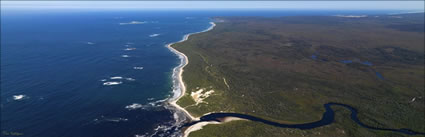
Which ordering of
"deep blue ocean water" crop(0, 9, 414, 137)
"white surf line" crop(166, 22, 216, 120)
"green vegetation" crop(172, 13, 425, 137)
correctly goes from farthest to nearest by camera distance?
1. "white surf line" crop(166, 22, 216, 120)
2. "green vegetation" crop(172, 13, 425, 137)
3. "deep blue ocean water" crop(0, 9, 414, 137)

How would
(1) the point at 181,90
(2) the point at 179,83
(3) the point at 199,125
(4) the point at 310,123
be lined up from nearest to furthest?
(3) the point at 199,125
(4) the point at 310,123
(1) the point at 181,90
(2) the point at 179,83

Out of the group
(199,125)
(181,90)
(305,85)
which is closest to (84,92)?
(181,90)

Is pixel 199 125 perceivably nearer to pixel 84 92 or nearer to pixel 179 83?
pixel 179 83

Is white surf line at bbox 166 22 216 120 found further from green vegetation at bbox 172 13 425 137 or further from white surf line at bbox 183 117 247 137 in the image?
white surf line at bbox 183 117 247 137

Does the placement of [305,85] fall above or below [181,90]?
above

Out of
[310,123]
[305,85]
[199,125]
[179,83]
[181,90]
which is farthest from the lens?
[179,83]

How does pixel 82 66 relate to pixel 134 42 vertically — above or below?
below

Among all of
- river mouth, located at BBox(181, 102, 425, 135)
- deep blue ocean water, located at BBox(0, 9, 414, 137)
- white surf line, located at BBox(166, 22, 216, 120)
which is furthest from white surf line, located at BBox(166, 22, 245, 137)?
deep blue ocean water, located at BBox(0, 9, 414, 137)

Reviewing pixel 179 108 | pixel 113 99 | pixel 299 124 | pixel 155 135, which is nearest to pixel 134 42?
pixel 113 99

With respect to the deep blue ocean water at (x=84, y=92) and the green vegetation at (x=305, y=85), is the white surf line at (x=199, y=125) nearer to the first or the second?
the green vegetation at (x=305, y=85)

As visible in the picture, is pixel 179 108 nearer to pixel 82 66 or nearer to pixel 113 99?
pixel 113 99

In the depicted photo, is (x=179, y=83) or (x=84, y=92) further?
(x=179, y=83)
